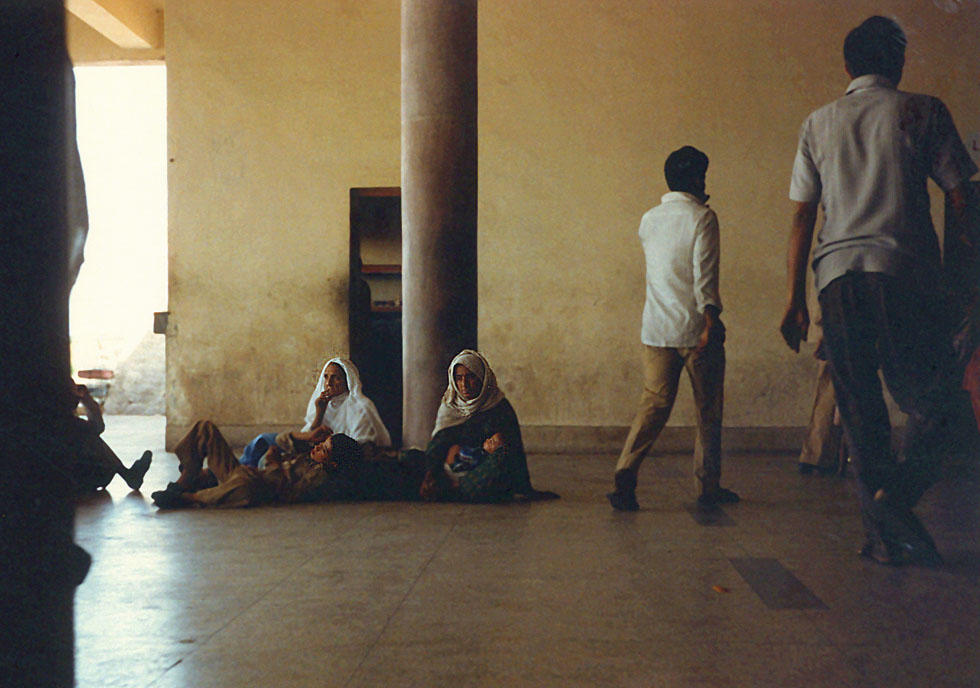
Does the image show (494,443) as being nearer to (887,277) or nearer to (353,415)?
(353,415)

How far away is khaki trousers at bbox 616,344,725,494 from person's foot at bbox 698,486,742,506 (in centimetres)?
28

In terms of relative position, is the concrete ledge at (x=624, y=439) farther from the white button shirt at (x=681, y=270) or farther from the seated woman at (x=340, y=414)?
the white button shirt at (x=681, y=270)

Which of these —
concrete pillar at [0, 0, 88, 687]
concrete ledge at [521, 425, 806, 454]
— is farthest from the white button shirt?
concrete pillar at [0, 0, 88, 687]

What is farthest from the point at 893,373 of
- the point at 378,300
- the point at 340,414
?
the point at 378,300

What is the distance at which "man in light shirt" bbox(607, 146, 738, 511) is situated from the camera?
5438 millimetres

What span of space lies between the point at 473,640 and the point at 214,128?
7670 millimetres

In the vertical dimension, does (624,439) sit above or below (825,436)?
below

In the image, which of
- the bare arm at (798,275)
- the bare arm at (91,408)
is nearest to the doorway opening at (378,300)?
the bare arm at (91,408)

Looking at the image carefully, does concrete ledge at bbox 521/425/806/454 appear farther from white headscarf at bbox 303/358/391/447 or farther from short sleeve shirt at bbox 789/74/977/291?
short sleeve shirt at bbox 789/74/977/291

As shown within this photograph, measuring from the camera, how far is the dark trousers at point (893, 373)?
380cm

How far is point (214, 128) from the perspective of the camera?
941cm

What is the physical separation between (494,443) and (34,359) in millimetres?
4718

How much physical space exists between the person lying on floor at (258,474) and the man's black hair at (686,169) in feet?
8.50

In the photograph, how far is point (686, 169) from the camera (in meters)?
5.61
